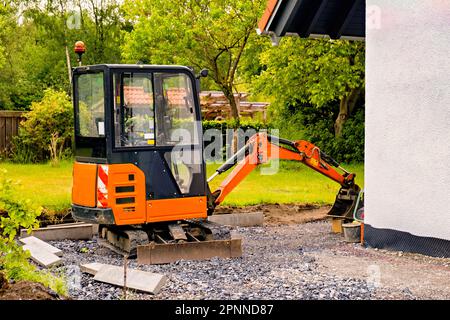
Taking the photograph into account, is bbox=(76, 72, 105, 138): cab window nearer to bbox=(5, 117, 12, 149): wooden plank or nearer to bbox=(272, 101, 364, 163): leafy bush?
bbox=(272, 101, 364, 163): leafy bush

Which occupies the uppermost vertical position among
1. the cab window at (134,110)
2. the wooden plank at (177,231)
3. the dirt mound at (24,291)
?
the cab window at (134,110)

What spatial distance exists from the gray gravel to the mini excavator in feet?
1.41

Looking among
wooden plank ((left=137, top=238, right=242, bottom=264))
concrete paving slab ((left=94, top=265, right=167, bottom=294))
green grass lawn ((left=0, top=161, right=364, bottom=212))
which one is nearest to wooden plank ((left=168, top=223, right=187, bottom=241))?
wooden plank ((left=137, top=238, right=242, bottom=264))

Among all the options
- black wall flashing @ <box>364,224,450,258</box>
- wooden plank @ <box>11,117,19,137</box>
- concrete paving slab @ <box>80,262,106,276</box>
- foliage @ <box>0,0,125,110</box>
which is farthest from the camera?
foliage @ <box>0,0,125,110</box>

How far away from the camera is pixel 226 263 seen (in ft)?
31.0

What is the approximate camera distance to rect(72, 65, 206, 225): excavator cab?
31.5 ft

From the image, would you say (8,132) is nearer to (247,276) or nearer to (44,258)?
(44,258)

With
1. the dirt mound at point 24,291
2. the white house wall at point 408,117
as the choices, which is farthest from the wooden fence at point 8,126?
the dirt mound at point 24,291

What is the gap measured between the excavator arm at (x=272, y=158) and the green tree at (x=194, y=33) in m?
11.8

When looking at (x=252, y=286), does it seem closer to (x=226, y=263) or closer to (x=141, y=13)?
(x=226, y=263)

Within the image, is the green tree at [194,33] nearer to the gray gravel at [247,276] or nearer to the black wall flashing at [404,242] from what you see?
the gray gravel at [247,276]

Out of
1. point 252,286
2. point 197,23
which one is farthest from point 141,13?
point 252,286

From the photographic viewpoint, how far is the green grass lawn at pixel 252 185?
15.0 m

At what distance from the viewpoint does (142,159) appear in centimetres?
977
